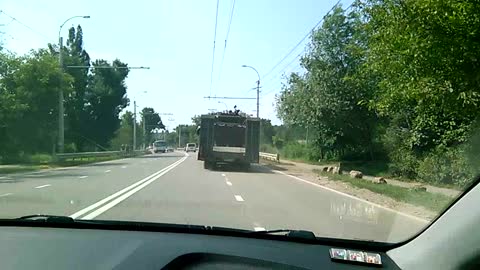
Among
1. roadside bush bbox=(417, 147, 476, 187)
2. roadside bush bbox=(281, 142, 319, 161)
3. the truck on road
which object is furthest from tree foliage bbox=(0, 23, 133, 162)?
roadside bush bbox=(417, 147, 476, 187)

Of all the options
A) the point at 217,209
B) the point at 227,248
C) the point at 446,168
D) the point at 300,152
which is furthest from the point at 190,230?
the point at 300,152

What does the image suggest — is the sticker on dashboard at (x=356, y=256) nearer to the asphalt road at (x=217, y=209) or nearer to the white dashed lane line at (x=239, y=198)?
the asphalt road at (x=217, y=209)

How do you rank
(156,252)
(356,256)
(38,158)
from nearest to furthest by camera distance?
(156,252)
(356,256)
(38,158)

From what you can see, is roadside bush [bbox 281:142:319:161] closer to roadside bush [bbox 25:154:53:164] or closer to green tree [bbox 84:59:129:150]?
roadside bush [bbox 25:154:53:164]

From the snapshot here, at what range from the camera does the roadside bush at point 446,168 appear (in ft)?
63.9

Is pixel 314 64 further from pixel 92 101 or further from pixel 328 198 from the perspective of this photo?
pixel 92 101

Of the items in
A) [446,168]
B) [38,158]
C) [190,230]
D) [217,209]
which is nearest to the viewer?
[190,230]

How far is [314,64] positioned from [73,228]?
149ft

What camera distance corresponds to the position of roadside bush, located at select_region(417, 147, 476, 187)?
19469mm

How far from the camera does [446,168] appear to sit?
2230 cm

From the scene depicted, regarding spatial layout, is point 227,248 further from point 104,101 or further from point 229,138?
point 104,101

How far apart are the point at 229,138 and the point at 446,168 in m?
14.1

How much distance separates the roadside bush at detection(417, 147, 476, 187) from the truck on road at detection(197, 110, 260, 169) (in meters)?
10.4

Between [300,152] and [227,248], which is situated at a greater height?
[300,152]
